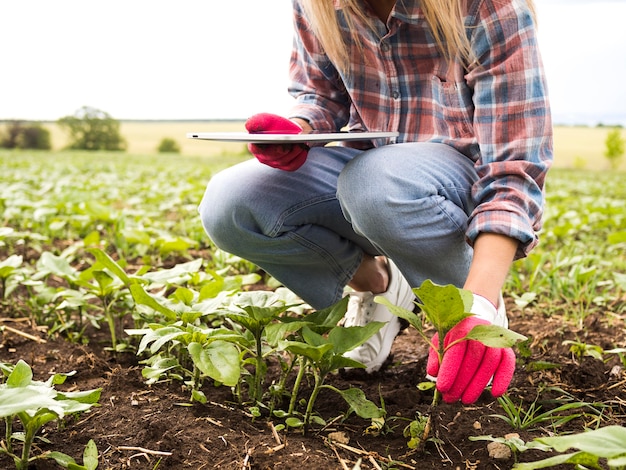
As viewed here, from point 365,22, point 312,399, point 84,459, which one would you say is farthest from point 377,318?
point 84,459

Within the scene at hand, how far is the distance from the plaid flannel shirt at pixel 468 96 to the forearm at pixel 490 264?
0.02 m

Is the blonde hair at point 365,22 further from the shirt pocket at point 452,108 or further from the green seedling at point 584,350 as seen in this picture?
the green seedling at point 584,350

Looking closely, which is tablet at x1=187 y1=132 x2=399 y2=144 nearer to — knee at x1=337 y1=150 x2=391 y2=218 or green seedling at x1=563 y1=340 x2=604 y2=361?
knee at x1=337 y1=150 x2=391 y2=218

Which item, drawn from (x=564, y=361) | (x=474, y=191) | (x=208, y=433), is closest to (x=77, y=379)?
(x=208, y=433)

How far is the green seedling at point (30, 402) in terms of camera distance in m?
1.02

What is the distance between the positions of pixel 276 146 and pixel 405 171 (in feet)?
1.11

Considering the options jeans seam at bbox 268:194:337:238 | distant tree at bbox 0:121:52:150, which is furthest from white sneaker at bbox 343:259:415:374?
distant tree at bbox 0:121:52:150

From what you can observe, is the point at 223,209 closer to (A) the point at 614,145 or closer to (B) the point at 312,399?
(B) the point at 312,399

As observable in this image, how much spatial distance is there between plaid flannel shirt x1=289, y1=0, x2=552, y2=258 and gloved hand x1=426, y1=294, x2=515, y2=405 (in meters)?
0.26

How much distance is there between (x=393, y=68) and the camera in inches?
70.1

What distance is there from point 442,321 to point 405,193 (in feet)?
1.41

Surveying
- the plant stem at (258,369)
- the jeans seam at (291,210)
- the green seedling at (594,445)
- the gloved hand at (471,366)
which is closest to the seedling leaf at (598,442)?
the green seedling at (594,445)

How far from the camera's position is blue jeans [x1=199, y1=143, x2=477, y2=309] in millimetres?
1591

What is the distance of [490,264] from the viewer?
1.39m
